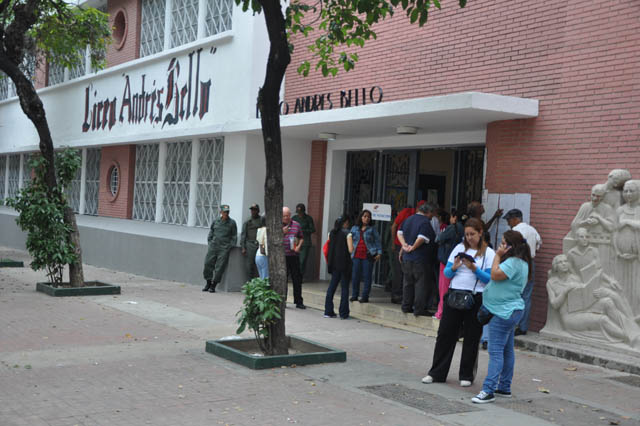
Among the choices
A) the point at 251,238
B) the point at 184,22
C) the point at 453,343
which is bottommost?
the point at 453,343

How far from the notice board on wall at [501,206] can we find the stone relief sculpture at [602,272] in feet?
2.96

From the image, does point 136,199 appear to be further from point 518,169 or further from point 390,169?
point 518,169

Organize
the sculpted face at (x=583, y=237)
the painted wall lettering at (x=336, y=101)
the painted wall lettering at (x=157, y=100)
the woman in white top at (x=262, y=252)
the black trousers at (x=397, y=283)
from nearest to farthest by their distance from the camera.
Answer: the sculpted face at (x=583, y=237)
the black trousers at (x=397, y=283)
the woman in white top at (x=262, y=252)
the painted wall lettering at (x=336, y=101)
the painted wall lettering at (x=157, y=100)

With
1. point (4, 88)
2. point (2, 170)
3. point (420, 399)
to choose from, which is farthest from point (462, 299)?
point (2, 170)

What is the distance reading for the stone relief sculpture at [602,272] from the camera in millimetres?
8641

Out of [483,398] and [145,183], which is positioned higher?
[145,183]

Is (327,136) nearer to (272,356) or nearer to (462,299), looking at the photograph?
(272,356)

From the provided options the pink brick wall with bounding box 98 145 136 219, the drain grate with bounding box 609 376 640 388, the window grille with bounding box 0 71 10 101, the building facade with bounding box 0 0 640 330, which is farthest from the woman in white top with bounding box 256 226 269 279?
the window grille with bounding box 0 71 10 101

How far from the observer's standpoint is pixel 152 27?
60.8ft

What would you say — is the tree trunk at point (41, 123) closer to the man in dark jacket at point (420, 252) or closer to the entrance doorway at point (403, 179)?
the entrance doorway at point (403, 179)

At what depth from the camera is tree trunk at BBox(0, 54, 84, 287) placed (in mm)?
12766

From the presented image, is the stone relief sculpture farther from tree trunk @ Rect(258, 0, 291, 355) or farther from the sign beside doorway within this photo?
tree trunk @ Rect(258, 0, 291, 355)

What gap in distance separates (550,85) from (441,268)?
2989 millimetres

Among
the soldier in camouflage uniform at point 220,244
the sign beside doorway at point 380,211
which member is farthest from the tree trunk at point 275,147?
the soldier in camouflage uniform at point 220,244
